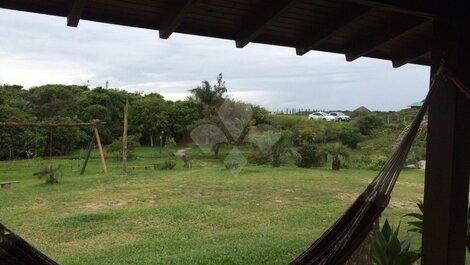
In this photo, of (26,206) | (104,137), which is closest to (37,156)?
(104,137)

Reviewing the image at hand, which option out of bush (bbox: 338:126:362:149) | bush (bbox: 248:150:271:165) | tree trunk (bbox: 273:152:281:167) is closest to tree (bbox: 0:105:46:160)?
bush (bbox: 248:150:271:165)

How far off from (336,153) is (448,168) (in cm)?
887

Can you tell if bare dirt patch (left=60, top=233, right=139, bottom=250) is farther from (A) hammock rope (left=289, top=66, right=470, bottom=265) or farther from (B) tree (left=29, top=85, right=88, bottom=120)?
(B) tree (left=29, top=85, right=88, bottom=120)

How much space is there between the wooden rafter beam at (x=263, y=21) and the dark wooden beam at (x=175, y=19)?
33cm

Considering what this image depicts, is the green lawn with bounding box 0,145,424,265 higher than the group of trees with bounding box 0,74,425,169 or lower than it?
lower

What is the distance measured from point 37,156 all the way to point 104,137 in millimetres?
3126

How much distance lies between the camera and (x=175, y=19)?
4.78 feet

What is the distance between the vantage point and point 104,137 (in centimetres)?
1344

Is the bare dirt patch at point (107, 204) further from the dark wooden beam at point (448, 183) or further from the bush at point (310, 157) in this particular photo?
the bush at point (310, 157)

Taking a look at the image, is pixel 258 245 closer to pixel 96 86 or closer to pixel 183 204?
pixel 183 204

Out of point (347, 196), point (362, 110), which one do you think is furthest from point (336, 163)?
point (362, 110)

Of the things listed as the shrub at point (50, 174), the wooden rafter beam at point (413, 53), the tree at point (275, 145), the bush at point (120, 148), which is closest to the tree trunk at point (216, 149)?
the tree at point (275, 145)

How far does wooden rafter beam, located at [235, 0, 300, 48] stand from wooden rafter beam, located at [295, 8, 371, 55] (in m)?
0.31

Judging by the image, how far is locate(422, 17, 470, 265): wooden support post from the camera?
138cm
